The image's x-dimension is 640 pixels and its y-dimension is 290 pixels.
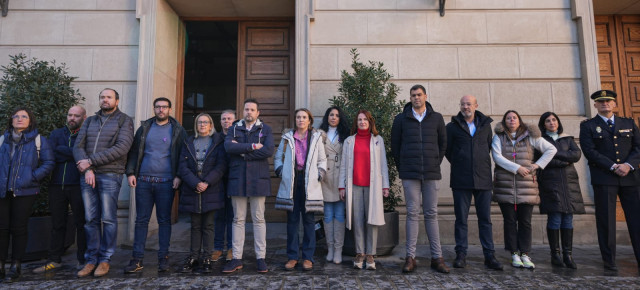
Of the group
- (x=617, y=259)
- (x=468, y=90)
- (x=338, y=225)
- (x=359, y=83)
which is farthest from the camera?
(x=468, y=90)

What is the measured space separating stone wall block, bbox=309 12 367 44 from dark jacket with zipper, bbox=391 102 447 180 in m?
2.55

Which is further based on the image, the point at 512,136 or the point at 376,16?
the point at 376,16

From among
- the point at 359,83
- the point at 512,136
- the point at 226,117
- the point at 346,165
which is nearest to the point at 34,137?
the point at 226,117

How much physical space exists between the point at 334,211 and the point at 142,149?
2.45 metres

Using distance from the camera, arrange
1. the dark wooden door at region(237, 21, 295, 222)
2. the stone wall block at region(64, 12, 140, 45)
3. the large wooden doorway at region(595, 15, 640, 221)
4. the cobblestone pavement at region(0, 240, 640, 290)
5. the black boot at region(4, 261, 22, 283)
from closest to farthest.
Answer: the cobblestone pavement at region(0, 240, 640, 290) < the black boot at region(4, 261, 22, 283) < the stone wall block at region(64, 12, 140, 45) < the large wooden doorway at region(595, 15, 640, 221) < the dark wooden door at region(237, 21, 295, 222)

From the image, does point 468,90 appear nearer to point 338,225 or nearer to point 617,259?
point 617,259

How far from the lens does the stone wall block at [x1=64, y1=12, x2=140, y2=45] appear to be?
615cm

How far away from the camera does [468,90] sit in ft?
19.6

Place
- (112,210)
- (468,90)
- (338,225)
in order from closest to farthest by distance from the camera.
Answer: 1. (112,210)
2. (338,225)
3. (468,90)

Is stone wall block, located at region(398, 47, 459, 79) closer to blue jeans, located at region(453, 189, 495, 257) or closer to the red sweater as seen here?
the red sweater

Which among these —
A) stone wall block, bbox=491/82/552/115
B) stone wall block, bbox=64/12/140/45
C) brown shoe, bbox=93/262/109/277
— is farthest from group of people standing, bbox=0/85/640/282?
stone wall block, bbox=64/12/140/45

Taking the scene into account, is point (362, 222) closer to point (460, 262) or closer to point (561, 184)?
point (460, 262)

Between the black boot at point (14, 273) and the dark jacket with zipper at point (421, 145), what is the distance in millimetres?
4480

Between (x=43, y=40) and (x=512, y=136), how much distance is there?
7895 mm
